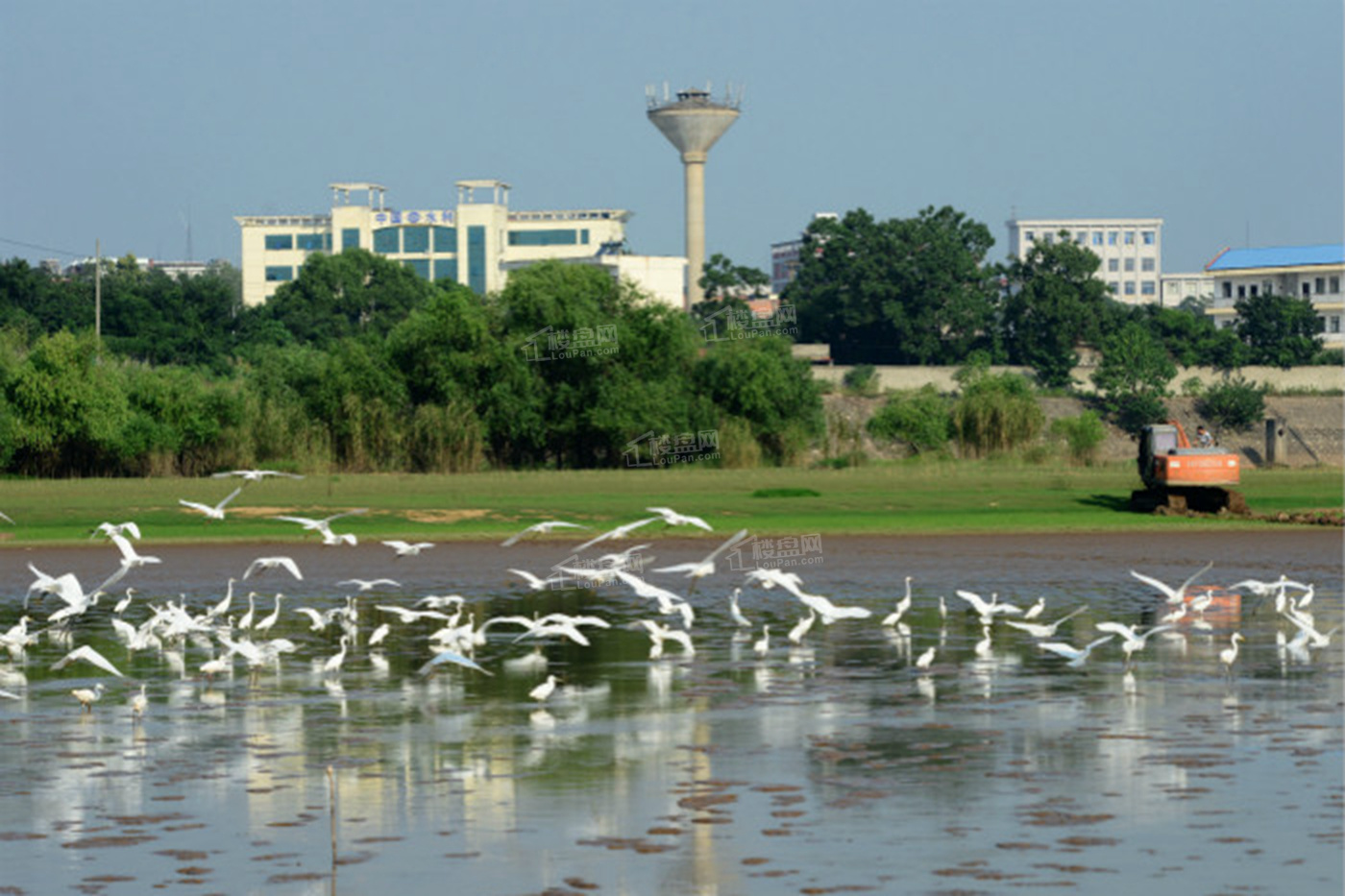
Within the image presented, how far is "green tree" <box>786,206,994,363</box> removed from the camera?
138625 millimetres

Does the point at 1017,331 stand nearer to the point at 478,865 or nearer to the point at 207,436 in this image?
the point at 207,436

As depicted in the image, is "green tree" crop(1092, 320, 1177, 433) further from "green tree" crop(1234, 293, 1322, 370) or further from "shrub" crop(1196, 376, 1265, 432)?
"green tree" crop(1234, 293, 1322, 370)

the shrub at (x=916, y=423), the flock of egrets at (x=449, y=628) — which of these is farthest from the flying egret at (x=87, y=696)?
the shrub at (x=916, y=423)

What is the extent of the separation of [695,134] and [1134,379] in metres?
53.7

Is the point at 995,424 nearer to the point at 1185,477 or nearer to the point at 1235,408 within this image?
the point at 1185,477

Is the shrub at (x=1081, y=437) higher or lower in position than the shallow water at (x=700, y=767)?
higher

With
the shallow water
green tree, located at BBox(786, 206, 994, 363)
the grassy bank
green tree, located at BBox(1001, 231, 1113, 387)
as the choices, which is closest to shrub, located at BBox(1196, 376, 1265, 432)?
green tree, located at BBox(1001, 231, 1113, 387)

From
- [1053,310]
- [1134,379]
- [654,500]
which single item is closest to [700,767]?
[654,500]

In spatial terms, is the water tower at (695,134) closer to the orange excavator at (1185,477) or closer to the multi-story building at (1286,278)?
the multi-story building at (1286,278)

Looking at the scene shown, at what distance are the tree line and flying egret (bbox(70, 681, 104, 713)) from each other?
46249mm

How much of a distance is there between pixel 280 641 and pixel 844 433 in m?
60.9

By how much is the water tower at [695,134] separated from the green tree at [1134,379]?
44414 millimetres

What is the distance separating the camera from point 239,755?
Result: 53.9 feet

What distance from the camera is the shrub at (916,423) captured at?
90.1m
